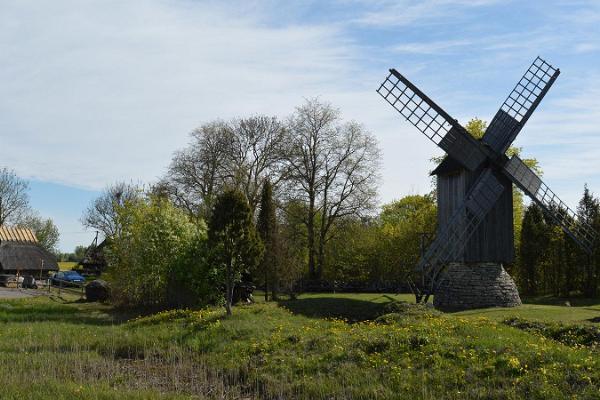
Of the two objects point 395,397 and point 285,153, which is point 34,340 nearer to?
point 395,397

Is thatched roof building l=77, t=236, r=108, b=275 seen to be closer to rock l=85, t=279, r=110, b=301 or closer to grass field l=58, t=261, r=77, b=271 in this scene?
grass field l=58, t=261, r=77, b=271

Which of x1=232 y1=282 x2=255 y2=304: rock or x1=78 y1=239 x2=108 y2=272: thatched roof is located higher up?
x1=78 y1=239 x2=108 y2=272: thatched roof

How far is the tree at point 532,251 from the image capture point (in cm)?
3753

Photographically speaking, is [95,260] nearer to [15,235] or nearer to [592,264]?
[15,235]

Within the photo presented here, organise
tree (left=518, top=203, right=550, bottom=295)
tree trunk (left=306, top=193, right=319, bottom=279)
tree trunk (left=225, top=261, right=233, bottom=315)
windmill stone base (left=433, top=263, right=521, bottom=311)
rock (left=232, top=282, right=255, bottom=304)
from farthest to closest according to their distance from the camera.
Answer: tree trunk (left=306, top=193, right=319, bottom=279) → tree (left=518, top=203, right=550, bottom=295) → rock (left=232, top=282, right=255, bottom=304) → windmill stone base (left=433, top=263, right=521, bottom=311) → tree trunk (left=225, top=261, right=233, bottom=315)

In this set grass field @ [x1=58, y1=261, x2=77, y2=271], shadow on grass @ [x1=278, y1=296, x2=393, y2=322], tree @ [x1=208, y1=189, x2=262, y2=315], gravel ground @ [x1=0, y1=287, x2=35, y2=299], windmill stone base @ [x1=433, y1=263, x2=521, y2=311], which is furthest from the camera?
grass field @ [x1=58, y1=261, x2=77, y2=271]

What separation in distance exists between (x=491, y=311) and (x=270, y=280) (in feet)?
37.7

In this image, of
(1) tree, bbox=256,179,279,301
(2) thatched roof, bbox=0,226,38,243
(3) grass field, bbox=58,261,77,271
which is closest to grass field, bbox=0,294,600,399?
(1) tree, bbox=256,179,279,301

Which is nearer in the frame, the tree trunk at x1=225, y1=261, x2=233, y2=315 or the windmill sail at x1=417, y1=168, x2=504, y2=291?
the tree trunk at x1=225, y1=261, x2=233, y2=315

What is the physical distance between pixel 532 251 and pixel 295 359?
1105 inches

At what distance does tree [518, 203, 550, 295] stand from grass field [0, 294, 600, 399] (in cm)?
1768

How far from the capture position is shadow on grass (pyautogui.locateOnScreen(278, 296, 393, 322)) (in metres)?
22.4

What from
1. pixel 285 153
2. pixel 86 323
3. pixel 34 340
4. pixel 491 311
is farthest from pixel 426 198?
pixel 34 340

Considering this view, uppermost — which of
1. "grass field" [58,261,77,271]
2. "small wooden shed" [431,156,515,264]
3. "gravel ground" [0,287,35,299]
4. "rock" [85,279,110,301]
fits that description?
"small wooden shed" [431,156,515,264]
